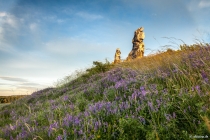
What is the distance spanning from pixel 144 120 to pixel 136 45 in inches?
1055

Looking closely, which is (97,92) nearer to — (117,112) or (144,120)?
(117,112)

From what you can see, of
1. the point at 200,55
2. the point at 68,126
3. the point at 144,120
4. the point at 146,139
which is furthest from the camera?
the point at 200,55

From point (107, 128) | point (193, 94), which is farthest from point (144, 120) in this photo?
point (193, 94)

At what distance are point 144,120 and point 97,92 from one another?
348cm

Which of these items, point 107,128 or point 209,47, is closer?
point 107,128

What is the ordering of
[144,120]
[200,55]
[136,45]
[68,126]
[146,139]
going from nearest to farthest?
[146,139] → [144,120] → [68,126] → [200,55] → [136,45]

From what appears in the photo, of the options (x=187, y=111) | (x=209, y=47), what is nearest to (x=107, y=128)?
(x=187, y=111)

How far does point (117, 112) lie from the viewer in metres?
3.51

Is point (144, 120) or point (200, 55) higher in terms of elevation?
point (200, 55)

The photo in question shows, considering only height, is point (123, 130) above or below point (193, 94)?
below

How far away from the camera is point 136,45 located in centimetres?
2909

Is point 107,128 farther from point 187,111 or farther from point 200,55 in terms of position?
point 200,55

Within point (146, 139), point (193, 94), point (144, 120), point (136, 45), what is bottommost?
point (146, 139)

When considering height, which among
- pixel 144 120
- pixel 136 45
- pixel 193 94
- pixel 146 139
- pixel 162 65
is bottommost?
pixel 146 139
